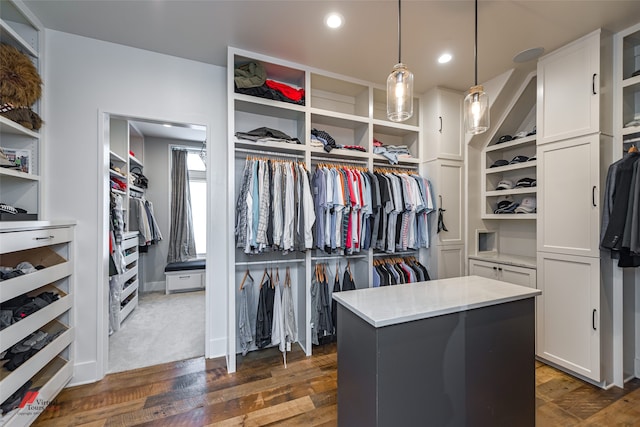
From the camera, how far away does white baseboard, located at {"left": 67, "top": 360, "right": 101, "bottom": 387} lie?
2.04 meters

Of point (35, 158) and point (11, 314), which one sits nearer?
point (11, 314)

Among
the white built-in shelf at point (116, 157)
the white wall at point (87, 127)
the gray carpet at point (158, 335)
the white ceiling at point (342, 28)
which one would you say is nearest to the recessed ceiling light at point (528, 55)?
the white ceiling at point (342, 28)

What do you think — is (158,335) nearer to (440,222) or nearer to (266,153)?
(266,153)

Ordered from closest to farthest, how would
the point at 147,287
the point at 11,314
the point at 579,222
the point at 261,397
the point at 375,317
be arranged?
the point at 375,317 < the point at 11,314 < the point at 261,397 < the point at 579,222 < the point at 147,287

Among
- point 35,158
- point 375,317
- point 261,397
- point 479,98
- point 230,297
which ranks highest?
point 479,98

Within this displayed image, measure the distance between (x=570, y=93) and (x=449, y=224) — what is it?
1479 mm

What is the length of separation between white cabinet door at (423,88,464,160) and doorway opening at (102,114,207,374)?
243 centimetres

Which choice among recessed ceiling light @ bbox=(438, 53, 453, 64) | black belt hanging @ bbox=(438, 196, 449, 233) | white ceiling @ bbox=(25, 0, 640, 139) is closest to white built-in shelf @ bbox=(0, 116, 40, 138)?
white ceiling @ bbox=(25, 0, 640, 139)

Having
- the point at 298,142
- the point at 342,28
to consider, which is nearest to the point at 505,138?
the point at 342,28

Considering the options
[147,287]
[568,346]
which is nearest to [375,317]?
[568,346]

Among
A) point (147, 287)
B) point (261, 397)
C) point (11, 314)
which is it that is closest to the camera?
point (11, 314)

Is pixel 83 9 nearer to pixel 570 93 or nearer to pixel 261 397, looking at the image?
pixel 261 397

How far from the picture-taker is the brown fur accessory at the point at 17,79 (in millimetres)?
1628

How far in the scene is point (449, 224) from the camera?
296 centimetres
